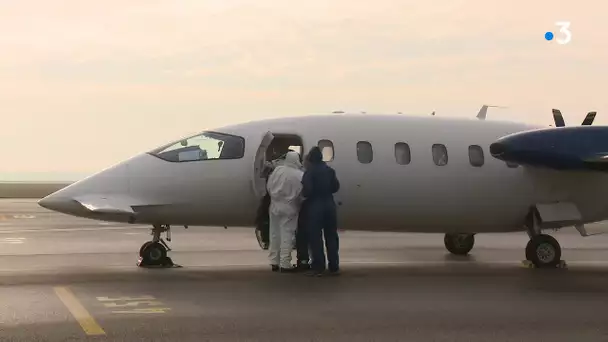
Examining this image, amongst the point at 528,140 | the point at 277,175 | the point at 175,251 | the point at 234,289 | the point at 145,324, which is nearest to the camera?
the point at 145,324

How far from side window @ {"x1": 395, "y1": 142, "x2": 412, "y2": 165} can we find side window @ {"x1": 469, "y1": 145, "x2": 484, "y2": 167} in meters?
1.41

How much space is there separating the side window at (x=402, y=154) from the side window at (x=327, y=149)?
1.39m

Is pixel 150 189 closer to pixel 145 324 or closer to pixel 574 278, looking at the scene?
pixel 145 324

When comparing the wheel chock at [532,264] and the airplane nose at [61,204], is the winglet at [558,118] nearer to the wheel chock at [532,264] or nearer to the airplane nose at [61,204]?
the wheel chock at [532,264]

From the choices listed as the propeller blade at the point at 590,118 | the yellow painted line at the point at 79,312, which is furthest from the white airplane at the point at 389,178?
the yellow painted line at the point at 79,312

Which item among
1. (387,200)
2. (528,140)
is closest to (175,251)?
(387,200)

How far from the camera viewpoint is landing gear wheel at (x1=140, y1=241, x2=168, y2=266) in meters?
15.3

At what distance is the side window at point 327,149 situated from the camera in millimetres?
15734

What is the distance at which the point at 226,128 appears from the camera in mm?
15930

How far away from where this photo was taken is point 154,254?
1537 cm

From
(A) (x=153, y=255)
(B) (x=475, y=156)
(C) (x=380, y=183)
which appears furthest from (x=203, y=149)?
(B) (x=475, y=156)

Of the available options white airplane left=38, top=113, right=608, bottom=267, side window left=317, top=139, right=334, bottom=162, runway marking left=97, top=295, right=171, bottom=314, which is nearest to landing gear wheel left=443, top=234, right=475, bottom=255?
white airplane left=38, top=113, right=608, bottom=267

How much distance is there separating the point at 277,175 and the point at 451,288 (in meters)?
3.85

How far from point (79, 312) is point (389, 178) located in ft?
25.3
